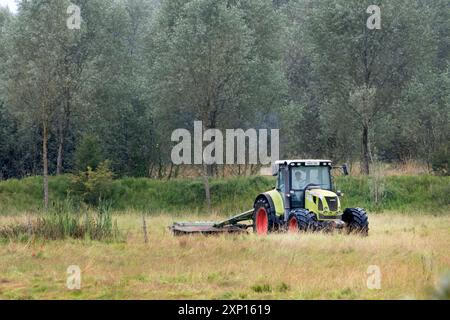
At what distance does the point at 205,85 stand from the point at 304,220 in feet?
51.4

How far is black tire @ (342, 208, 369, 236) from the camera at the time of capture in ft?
60.5

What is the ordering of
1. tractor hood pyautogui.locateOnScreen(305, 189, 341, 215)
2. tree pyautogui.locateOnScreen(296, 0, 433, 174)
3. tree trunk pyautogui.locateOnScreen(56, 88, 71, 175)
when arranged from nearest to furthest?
tractor hood pyautogui.locateOnScreen(305, 189, 341, 215) < tree trunk pyautogui.locateOnScreen(56, 88, 71, 175) < tree pyautogui.locateOnScreen(296, 0, 433, 174)

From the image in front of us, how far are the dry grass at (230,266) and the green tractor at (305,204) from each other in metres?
0.87

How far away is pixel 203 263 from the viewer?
46.3ft

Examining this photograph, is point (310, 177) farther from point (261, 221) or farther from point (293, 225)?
point (261, 221)

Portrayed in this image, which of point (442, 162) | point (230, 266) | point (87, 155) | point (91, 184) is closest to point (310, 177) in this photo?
point (230, 266)

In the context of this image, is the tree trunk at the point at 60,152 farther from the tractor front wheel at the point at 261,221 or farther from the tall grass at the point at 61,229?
the tractor front wheel at the point at 261,221

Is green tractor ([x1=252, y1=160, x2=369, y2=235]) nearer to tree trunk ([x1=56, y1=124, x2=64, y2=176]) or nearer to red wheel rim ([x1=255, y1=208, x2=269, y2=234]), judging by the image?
red wheel rim ([x1=255, y1=208, x2=269, y2=234])

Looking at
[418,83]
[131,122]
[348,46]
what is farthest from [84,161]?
[418,83]

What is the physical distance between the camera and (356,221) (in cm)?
1877

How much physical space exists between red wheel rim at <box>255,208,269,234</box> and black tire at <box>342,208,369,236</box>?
2307 mm

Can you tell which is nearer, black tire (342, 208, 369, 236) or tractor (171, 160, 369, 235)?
tractor (171, 160, 369, 235)

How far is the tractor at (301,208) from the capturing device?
60.1 ft

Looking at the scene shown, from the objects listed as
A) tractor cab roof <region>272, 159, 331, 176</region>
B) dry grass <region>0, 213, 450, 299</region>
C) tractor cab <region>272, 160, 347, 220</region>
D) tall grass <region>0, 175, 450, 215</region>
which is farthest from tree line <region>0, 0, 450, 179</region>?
dry grass <region>0, 213, 450, 299</region>
